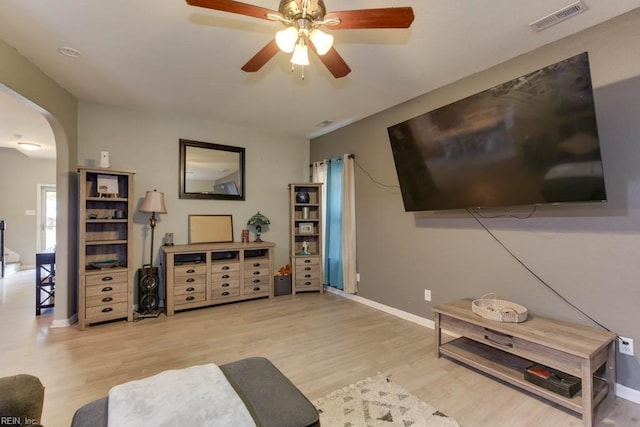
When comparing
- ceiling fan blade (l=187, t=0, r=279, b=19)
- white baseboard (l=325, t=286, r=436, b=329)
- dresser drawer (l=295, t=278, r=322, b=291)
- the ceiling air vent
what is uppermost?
the ceiling air vent

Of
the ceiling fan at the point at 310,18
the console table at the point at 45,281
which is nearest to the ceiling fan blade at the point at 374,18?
the ceiling fan at the point at 310,18

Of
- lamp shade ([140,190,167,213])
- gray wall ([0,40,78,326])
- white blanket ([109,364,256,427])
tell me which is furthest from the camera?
lamp shade ([140,190,167,213])

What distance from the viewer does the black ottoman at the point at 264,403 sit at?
3.75 feet

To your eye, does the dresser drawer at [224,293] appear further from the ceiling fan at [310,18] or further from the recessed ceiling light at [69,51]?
the ceiling fan at [310,18]

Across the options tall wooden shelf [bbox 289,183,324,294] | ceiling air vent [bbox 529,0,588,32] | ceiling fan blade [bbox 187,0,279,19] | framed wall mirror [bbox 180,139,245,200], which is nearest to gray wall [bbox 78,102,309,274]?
framed wall mirror [bbox 180,139,245,200]

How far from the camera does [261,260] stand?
14.7 ft

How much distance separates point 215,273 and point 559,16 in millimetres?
4286

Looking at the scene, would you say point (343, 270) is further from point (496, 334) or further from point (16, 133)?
point (16, 133)

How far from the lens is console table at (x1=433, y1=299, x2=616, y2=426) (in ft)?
5.96

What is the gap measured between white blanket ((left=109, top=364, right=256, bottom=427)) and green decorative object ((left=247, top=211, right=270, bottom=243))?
3433mm

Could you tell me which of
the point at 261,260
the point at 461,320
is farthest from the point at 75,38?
the point at 461,320

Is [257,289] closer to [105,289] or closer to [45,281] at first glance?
[105,289]

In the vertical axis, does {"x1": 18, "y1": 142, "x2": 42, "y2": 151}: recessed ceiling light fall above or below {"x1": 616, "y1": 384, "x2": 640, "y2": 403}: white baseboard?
above

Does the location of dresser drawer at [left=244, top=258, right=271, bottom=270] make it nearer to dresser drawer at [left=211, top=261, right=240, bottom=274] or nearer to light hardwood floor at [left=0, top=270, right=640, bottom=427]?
dresser drawer at [left=211, top=261, right=240, bottom=274]
